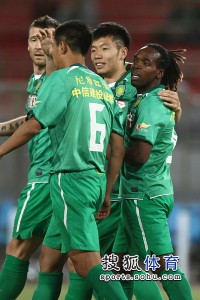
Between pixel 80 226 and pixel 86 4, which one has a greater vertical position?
pixel 86 4

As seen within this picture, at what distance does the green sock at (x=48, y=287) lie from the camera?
582 centimetres

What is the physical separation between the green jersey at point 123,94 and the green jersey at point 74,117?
26.0 inches

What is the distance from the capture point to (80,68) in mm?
5461

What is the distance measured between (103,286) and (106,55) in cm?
189

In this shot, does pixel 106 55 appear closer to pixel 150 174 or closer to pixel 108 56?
pixel 108 56

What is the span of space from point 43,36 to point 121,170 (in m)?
1.13

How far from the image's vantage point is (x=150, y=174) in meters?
6.01

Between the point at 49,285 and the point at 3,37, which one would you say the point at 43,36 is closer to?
the point at 49,285

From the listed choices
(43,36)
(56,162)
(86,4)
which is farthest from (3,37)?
(56,162)

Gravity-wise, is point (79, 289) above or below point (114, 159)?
below

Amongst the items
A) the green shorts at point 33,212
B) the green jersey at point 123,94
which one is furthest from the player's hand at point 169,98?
the green shorts at point 33,212

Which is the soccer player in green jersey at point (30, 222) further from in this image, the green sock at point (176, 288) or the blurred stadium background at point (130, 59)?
the blurred stadium background at point (130, 59)

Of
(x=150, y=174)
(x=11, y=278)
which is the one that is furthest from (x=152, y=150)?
(x=11, y=278)

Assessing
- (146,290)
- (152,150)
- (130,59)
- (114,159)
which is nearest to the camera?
(114,159)
